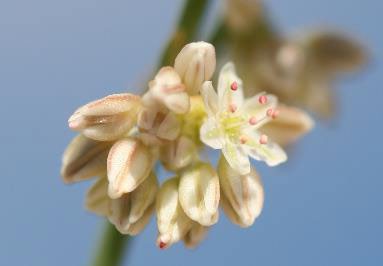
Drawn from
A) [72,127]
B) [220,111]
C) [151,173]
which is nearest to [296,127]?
[220,111]

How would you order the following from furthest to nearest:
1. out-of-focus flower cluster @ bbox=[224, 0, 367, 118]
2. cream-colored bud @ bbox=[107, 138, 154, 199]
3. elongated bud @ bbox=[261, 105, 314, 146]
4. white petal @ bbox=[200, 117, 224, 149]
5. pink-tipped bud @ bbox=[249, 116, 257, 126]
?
out-of-focus flower cluster @ bbox=[224, 0, 367, 118]
elongated bud @ bbox=[261, 105, 314, 146]
pink-tipped bud @ bbox=[249, 116, 257, 126]
white petal @ bbox=[200, 117, 224, 149]
cream-colored bud @ bbox=[107, 138, 154, 199]

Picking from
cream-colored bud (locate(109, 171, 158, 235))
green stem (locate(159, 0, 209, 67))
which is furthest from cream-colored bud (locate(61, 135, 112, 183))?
green stem (locate(159, 0, 209, 67))

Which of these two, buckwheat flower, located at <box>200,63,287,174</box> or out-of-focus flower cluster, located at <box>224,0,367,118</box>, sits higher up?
buckwheat flower, located at <box>200,63,287,174</box>

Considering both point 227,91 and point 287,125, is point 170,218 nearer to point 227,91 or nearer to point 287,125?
point 227,91

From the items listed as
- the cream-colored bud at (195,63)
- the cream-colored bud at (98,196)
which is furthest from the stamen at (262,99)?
the cream-colored bud at (98,196)

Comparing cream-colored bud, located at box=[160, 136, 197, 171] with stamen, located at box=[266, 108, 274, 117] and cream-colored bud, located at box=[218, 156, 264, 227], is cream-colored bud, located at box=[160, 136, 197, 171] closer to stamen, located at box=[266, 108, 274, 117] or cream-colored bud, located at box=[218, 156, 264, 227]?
cream-colored bud, located at box=[218, 156, 264, 227]

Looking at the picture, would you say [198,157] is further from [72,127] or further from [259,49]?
[259,49]

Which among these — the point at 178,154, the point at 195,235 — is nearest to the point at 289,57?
the point at 178,154

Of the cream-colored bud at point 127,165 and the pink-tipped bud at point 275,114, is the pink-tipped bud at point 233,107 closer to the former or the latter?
the pink-tipped bud at point 275,114
